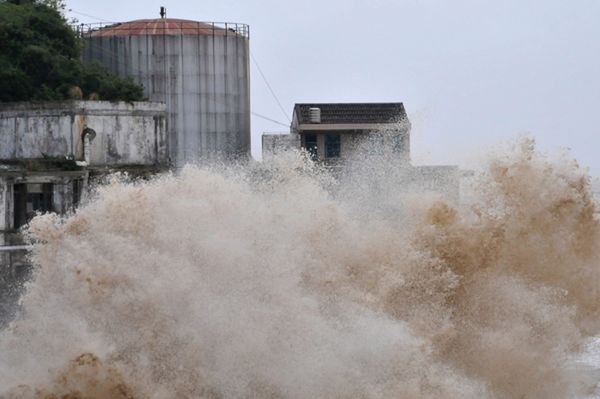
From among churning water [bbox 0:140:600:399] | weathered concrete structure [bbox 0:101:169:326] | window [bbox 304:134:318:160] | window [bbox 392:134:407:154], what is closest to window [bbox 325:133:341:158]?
window [bbox 304:134:318:160]

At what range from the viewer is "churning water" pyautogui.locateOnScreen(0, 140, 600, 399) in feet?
60.7

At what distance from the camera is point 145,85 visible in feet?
132

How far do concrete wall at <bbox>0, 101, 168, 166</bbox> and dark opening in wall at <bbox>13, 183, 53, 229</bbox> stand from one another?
12.7ft

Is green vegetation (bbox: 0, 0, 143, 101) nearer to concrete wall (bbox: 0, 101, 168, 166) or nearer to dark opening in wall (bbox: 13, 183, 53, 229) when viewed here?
concrete wall (bbox: 0, 101, 168, 166)

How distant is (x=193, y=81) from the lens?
40.4 metres

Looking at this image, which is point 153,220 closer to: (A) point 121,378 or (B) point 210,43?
(A) point 121,378

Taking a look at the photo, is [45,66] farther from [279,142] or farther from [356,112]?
[356,112]

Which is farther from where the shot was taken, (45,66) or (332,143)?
(332,143)

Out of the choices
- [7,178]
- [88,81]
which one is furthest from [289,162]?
[88,81]

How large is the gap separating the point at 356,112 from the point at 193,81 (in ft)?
21.0

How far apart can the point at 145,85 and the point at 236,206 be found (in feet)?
68.3

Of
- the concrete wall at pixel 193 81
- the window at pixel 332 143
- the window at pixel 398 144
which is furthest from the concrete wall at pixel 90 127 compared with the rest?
the window at pixel 332 143

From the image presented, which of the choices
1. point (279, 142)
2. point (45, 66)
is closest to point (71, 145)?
point (45, 66)

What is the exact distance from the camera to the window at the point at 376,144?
37.8m
